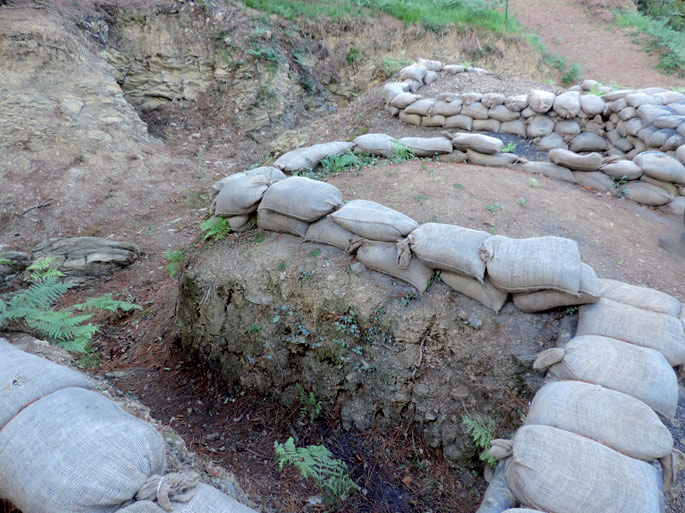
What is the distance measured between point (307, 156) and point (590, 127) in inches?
197

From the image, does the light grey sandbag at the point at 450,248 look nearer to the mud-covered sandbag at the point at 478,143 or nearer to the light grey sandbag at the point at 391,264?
the light grey sandbag at the point at 391,264

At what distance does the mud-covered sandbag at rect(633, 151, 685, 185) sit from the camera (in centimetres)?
548

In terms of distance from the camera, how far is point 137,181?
27.5 feet

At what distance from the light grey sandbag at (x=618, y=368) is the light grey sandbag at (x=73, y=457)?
2.40m

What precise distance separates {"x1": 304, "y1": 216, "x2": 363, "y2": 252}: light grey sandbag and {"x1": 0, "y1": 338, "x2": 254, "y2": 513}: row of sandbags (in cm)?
237

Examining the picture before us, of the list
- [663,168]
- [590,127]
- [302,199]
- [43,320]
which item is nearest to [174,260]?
[302,199]

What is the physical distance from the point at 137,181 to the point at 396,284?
676 centimetres

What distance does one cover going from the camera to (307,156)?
5840 millimetres

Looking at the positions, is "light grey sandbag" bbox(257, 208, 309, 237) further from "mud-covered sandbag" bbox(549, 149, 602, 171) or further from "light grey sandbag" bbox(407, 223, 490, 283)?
"mud-covered sandbag" bbox(549, 149, 602, 171)

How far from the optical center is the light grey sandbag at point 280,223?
4246mm

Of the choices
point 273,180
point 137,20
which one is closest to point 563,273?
point 273,180

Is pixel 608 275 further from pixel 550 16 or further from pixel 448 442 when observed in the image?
pixel 550 16

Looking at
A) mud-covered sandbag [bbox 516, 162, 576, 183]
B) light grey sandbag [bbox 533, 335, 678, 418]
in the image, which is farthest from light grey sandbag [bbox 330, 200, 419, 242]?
mud-covered sandbag [bbox 516, 162, 576, 183]

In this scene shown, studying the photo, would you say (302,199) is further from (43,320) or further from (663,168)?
(663,168)
